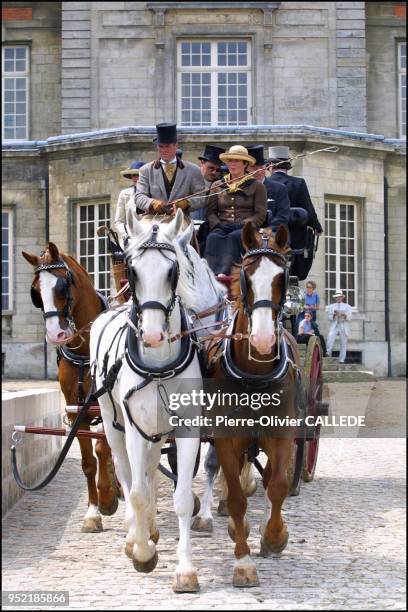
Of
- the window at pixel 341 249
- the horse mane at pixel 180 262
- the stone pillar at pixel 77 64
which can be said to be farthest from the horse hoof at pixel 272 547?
the stone pillar at pixel 77 64

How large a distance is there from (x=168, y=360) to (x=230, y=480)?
2.83ft

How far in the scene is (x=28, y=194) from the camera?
28.9 metres

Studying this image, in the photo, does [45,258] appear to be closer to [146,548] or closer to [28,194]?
[146,548]

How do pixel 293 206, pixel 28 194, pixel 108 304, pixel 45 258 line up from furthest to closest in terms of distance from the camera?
pixel 28 194
pixel 293 206
pixel 108 304
pixel 45 258

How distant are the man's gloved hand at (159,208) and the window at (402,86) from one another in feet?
81.6

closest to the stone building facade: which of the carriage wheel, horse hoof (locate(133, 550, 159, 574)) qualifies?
the carriage wheel

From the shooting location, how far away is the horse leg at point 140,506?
23.3 feet

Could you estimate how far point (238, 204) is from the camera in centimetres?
933

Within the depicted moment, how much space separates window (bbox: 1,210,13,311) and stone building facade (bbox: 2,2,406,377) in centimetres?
6

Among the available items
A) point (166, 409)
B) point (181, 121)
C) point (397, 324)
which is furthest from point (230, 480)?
point (181, 121)

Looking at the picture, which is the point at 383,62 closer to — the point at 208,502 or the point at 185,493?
the point at 208,502

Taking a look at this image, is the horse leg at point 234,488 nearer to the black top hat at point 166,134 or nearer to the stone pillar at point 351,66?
the black top hat at point 166,134

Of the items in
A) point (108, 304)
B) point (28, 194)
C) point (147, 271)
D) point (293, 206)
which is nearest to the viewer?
point (147, 271)

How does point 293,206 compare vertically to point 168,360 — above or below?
above
